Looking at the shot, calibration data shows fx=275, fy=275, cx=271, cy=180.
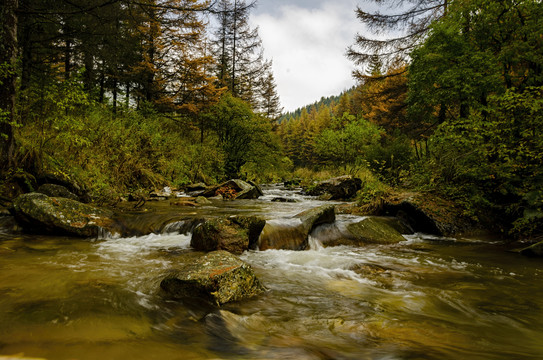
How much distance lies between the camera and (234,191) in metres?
13.1

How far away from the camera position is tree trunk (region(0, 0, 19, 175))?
5.63 meters

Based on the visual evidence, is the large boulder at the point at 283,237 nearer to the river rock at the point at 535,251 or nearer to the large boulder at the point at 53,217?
the large boulder at the point at 53,217

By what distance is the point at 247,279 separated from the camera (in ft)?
10.4

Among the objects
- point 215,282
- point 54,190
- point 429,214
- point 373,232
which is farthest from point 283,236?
point 54,190

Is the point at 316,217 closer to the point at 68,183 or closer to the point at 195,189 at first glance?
the point at 68,183

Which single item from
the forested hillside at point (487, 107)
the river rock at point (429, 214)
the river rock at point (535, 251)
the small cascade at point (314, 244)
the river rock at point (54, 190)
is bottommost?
the small cascade at point (314, 244)

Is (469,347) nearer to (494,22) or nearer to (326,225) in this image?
(326,225)

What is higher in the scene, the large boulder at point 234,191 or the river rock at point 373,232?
the large boulder at point 234,191

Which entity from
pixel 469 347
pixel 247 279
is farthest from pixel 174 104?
pixel 469 347

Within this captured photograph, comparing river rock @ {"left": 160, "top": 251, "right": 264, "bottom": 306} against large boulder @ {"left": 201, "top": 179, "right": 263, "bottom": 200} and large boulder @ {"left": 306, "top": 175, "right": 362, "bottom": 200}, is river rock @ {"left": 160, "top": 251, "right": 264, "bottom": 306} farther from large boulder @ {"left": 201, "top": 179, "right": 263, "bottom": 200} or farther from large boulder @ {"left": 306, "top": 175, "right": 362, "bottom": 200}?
large boulder @ {"left": 306, "top": 175, "right": 362, "bottom": 200}

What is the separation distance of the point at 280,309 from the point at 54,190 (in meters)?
6.41

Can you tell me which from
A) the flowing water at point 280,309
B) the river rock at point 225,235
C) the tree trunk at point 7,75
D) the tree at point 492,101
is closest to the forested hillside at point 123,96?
the tree trunk at point 7,75

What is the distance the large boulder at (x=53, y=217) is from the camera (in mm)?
5219

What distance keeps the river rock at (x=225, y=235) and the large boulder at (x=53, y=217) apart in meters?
2.21
